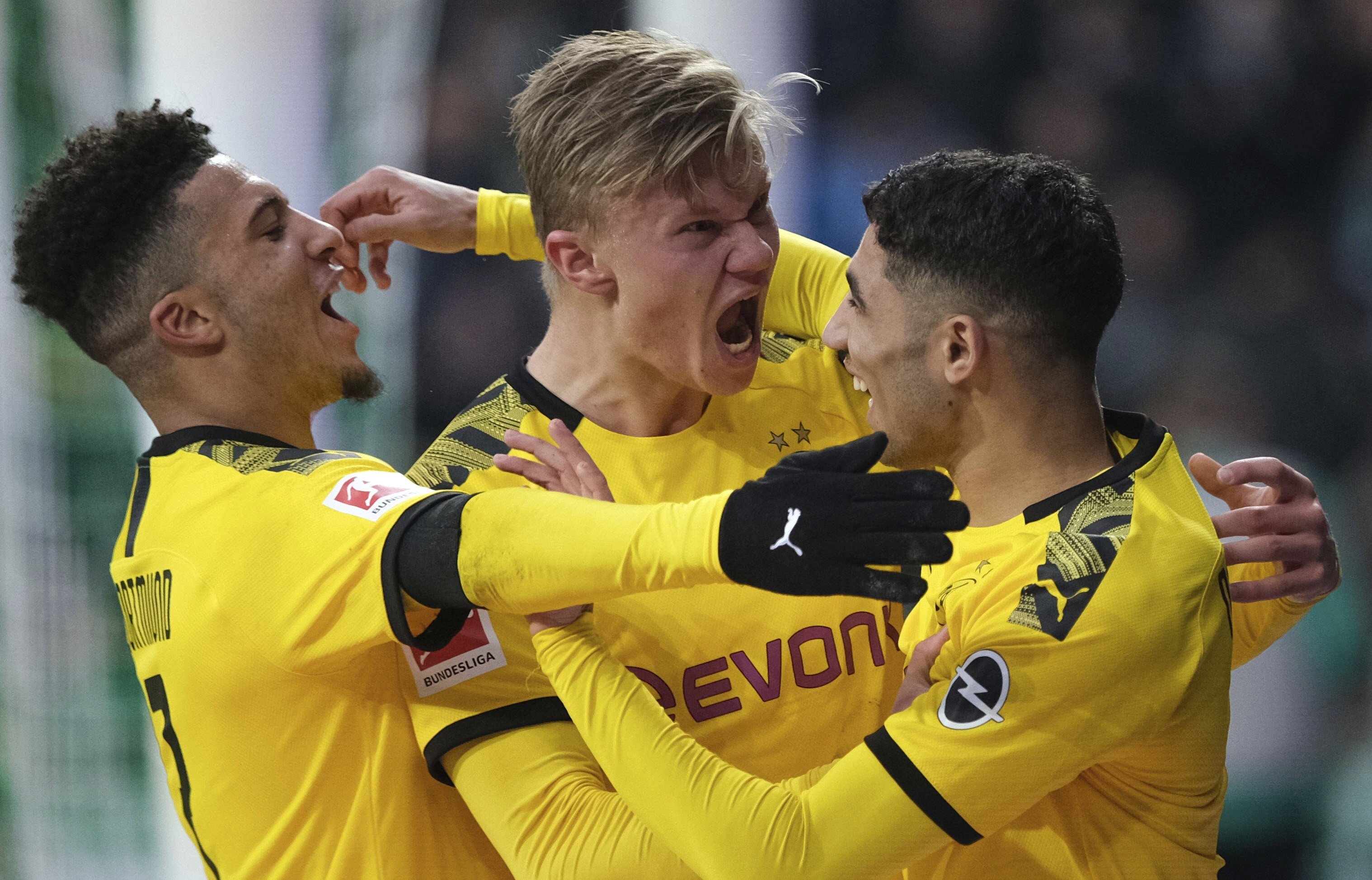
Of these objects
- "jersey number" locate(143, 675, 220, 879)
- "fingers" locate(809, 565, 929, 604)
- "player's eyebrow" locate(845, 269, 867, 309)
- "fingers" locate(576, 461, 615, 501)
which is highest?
"player's eyebrow" locate(845, 269, 867, 309)

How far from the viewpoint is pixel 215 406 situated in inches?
72.6

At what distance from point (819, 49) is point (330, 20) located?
54.1 inches

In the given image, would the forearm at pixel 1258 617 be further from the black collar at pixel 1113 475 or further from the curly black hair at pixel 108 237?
the curly black hair at pixel 108 237

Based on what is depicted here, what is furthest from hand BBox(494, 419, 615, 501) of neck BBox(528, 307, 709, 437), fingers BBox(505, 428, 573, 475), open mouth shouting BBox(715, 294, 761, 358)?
open mouth shouting BBox(715, 294, 761, 358)

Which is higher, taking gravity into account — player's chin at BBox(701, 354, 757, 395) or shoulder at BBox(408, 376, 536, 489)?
player's chin at BBox(701, 354, 757, 395)

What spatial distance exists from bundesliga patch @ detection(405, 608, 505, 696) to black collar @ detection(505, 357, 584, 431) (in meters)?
0.37

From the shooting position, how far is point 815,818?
137 cm

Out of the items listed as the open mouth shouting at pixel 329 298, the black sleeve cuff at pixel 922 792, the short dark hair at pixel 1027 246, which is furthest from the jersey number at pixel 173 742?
the short dark hair at pixel 1027 246

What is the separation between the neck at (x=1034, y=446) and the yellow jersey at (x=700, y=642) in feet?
0.98

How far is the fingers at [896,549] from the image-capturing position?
1.19 metres

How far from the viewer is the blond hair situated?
1808mm

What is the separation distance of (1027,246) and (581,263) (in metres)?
0.74

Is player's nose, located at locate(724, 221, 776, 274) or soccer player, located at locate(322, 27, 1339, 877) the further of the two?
player's nose, located at locate(724, 221, 776, 274)

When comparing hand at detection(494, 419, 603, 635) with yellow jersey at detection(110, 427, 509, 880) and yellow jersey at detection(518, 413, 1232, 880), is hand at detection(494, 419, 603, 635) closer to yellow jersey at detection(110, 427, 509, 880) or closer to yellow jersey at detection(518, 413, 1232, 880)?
yellow jersey at detection(518, 413, 1232, 880)
